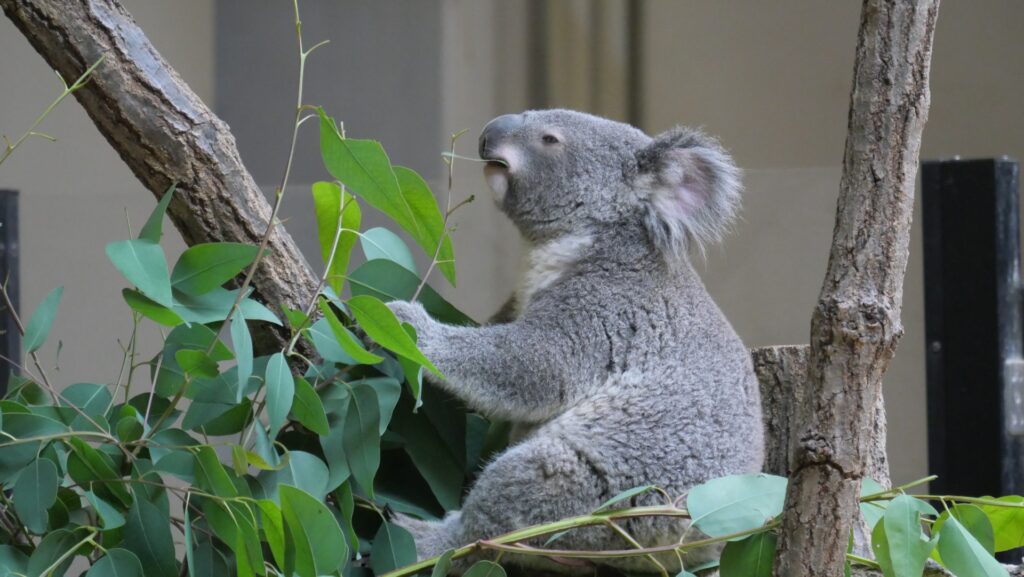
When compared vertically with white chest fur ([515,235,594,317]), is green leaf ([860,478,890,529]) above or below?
below

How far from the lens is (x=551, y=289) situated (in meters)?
2.21

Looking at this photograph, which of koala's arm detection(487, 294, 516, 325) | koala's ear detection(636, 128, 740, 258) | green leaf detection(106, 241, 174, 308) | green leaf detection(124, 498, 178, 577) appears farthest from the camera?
koala's arm detection(487, 294, 516, 325)

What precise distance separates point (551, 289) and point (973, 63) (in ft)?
9.56

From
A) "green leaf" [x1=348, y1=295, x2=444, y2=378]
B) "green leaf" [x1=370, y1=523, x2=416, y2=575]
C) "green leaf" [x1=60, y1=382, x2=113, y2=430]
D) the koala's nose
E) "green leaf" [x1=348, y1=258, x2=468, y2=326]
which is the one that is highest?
the koala's nose

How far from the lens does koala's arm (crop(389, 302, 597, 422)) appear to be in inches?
80.2

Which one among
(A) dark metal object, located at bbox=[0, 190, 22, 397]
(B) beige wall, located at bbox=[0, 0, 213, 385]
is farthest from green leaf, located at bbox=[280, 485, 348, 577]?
(B) beige wall, located at bbox=[0, 0, 213, 385]

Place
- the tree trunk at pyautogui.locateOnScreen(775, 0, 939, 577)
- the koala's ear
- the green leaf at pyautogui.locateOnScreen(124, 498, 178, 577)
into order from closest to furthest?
the tree trunk at pyautogui.locateOnScreen(775, 0, 939, 577), the green leaf at pyautogui.locateOnScreen(124, 498, 178, 577), the koala's ear

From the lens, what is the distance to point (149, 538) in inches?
64.3

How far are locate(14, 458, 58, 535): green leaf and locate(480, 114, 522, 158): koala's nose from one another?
3.60ft

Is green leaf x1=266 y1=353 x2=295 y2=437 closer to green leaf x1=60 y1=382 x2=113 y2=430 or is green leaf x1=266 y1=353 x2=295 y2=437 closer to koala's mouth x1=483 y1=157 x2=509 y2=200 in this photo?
green leaf x1=60 y1=382 x2=113 y2=430

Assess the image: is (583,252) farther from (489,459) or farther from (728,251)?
(728,251)

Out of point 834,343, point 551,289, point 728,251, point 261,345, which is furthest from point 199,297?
point 728,251

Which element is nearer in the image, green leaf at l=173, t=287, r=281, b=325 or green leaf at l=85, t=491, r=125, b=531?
green leaf at l=85, t=491, r=125, b=531

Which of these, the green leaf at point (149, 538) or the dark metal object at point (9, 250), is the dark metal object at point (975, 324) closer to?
the green leaf at point (149, 538)
